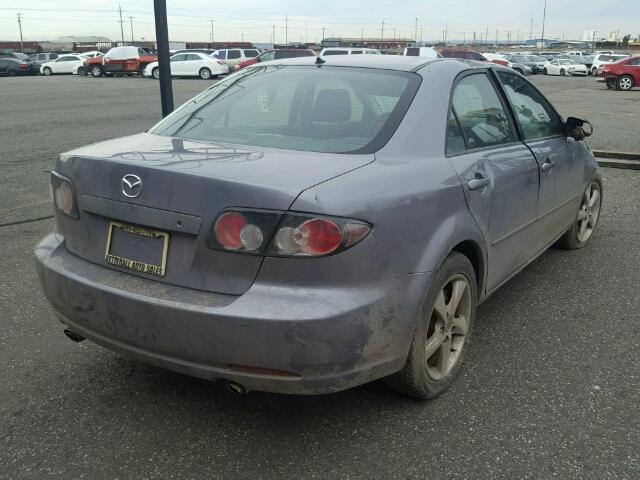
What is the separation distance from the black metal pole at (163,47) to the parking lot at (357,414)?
2.37m

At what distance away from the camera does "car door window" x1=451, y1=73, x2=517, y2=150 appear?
3.29 m

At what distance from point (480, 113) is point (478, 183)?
622 mm

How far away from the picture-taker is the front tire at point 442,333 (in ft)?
8.94

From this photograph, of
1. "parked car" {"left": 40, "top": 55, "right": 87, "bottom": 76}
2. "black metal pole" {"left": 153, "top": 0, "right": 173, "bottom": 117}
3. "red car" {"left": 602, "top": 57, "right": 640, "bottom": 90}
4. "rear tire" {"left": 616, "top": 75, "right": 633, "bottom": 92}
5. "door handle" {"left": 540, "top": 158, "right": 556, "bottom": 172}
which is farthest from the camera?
"parked car" {"left": 40, "top": 55, "right": 87, "bottom": 76}

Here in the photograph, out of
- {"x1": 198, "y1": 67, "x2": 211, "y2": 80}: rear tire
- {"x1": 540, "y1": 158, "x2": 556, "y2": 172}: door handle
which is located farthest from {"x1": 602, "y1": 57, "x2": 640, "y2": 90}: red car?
{"x1": 540, "y1": 158, "x2": 556, "y2": 172}: door handle

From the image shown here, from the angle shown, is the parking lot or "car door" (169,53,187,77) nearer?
the parking lot

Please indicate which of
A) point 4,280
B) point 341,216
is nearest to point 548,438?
point 341,216

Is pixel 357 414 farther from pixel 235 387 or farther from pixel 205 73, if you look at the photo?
pixel 205 73

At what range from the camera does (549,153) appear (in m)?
4.11

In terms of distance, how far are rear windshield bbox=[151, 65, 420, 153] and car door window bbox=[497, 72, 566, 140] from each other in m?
1.08

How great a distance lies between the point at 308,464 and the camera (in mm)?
2535

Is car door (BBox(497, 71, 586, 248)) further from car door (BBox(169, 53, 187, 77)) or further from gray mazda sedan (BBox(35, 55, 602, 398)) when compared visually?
car door (BBox(169, 53, 187, 77))

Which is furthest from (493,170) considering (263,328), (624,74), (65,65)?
(65,65)

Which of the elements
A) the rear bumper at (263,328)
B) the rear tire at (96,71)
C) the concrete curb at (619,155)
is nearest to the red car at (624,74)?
the concrete curb at (619,155)
